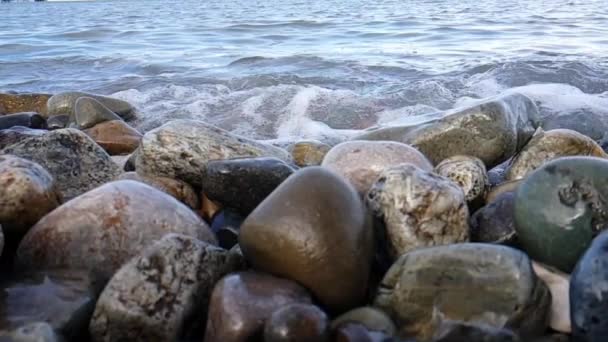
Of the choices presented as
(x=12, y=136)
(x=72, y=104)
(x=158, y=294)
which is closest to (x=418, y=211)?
(x=158, y=294)

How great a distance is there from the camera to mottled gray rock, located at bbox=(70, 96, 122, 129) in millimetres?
5965

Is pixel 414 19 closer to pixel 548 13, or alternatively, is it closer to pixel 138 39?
pixel 548 13

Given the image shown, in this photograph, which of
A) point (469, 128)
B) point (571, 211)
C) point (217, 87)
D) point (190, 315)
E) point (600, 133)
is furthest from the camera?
point (217, 87)

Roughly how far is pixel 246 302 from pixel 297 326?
0.27m

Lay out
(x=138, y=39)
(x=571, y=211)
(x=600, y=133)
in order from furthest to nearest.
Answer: (x=138, y=39) < (x=600, y=133) < (x=571, y=211)

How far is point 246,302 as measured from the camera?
2.18 meters

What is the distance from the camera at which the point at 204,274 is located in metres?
2.41

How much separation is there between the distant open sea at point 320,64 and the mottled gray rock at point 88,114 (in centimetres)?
115

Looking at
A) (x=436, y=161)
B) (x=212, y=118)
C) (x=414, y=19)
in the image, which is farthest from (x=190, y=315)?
(x=414, y=19)

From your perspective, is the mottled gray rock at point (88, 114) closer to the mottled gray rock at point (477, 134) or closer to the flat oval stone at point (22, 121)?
the flat oval stone at point (22, 121)

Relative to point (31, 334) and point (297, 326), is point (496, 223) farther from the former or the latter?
point (31, 334)

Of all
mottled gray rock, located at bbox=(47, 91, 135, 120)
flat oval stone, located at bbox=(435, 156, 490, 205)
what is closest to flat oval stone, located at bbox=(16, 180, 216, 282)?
flat oval stone, located at bbox=(435, 156, 490, 205)

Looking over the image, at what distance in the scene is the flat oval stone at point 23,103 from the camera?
7877 mm

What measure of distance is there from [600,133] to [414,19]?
495 inches
